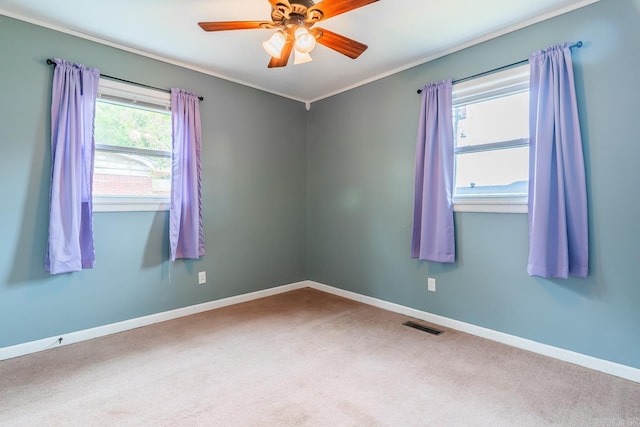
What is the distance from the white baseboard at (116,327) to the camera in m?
2.44

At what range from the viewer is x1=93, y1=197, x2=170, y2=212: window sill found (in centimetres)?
279

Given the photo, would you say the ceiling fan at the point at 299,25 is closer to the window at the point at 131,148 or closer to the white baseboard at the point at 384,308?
the window at the point at 131,148

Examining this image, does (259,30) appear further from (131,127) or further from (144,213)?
(144,213)

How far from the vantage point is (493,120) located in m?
2.79

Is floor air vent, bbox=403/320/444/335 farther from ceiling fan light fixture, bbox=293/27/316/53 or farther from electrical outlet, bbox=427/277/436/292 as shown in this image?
ceiling fan light fixture, bbox=293/27/316/53

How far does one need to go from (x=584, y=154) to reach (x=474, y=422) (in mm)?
1922

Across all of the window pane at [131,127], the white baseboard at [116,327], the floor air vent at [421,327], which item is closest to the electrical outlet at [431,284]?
the floor air vent at [421,327]

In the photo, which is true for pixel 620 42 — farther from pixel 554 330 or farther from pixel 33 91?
pixel 33 91

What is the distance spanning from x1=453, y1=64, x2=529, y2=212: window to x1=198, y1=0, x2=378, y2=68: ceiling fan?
4.05 feet

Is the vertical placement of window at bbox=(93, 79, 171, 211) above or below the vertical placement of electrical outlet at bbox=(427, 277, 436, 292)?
above

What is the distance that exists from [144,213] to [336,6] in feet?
7.95

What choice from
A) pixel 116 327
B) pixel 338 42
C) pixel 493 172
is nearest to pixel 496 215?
pixel 493 172

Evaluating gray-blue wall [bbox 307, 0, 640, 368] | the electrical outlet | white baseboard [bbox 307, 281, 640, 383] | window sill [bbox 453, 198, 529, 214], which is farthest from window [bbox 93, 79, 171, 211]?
window sill [bbox 453, 198, 529, 214]

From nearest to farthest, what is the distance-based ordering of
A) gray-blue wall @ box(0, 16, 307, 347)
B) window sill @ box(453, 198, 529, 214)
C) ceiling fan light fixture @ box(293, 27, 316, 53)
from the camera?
ceiling fan light fixture @ box(293, 27, 316, 53), gray-blue wall @ box(0, 16, 307, 347), window sill @ box(453, 198, 529, 214)
